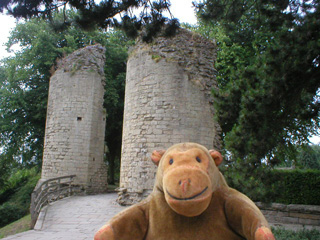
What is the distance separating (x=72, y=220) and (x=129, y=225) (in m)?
5.95

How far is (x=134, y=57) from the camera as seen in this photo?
10.4 metres

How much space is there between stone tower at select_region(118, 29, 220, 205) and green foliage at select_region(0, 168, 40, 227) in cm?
698

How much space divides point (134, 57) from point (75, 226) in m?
6.03

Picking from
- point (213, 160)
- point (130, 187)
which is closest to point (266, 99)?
point (213, 160)

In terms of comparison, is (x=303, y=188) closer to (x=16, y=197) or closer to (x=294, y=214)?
(x=294, y=214)

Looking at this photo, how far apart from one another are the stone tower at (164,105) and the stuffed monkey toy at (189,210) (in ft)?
21.8

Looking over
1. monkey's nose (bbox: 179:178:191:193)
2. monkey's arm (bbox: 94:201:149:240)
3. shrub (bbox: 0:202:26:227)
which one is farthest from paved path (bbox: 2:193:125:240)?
shrub (bbox: 0:202:26:227)

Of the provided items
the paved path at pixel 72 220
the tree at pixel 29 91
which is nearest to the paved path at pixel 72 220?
the paved path at pixel 72 220

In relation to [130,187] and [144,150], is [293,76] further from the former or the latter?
[130,187]

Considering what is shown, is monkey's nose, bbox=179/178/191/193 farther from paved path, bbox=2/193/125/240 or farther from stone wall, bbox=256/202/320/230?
stone wall, bbox=256/202/320/230

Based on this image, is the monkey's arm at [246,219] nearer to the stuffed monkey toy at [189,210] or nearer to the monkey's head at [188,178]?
the stuffed monkey toy at [189,210]

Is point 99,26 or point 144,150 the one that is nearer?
point 99,26

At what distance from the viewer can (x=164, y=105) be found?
934 centimetres

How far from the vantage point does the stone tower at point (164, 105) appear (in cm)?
919
